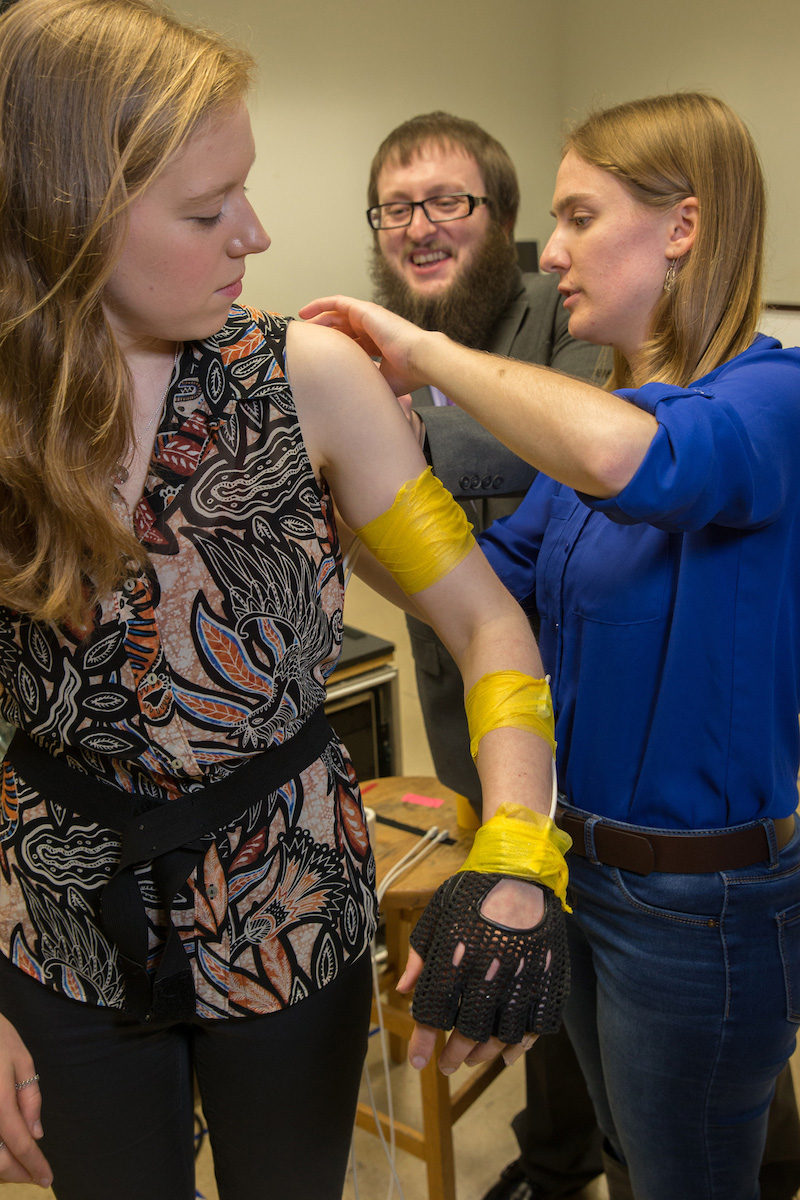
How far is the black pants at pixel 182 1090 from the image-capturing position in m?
0.98

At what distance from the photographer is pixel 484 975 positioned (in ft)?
2.72

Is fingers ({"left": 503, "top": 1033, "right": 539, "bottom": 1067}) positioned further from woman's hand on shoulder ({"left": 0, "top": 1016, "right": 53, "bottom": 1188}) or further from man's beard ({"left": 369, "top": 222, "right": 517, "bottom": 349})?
man's beard ({"left": 369, "top": 222, "right": 517, "bottom": 349})

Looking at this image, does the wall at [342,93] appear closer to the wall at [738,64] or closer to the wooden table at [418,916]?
the wall at [738,64]

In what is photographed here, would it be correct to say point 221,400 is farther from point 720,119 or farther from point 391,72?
point 391,72

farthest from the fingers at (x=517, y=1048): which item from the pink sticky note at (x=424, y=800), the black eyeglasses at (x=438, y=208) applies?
the black eyeglasses at (x=438, y=208)

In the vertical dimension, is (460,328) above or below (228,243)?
below

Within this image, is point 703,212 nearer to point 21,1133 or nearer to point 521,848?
point 521,848

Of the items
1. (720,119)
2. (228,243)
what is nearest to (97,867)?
(228,243)

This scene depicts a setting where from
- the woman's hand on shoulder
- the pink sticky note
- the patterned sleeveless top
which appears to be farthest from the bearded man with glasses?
the woman's hand on shoulder

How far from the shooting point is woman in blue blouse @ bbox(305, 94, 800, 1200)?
40.6 inches

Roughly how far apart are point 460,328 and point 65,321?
1.26m

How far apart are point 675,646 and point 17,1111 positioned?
0.82 meters

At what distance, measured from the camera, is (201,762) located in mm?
918

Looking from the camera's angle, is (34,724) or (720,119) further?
(720,119)
